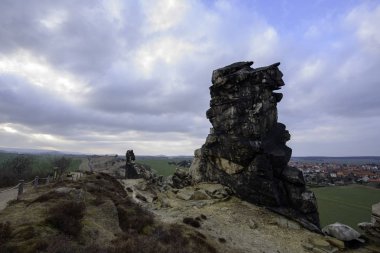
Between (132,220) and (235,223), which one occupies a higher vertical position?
(132,220)

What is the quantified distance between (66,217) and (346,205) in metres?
90.0

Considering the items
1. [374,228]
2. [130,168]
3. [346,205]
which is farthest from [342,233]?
[346,205]

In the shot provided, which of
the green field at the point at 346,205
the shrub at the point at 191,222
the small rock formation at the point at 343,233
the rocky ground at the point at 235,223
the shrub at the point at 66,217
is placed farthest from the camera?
the green field at the point at 346,205

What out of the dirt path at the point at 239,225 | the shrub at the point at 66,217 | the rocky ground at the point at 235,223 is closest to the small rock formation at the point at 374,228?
the rocky ground at the point at 235,223

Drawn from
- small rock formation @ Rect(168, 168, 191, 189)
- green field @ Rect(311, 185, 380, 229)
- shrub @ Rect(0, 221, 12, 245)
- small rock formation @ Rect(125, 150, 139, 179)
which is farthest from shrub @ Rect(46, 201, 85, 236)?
small rock formation @ Rect(125, 150, 139, 179)

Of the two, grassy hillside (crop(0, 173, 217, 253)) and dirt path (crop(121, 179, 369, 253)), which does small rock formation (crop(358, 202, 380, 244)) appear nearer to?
dirt path (crop(121, 179, 369, 253))

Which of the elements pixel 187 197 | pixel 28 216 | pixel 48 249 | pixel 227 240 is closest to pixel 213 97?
pixel 187 197

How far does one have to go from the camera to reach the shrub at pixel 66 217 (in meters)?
17.8

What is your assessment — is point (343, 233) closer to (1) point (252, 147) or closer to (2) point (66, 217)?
(1) point (252, 147)

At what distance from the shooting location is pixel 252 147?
42406 millimetres

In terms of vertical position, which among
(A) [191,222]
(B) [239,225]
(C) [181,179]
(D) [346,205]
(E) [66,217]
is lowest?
(D) [346,205]

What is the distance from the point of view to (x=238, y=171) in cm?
4325

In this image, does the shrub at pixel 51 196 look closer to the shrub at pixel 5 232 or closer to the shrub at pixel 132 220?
the shrub at pixel 132 220

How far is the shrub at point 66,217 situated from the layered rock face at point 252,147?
26050 mm
